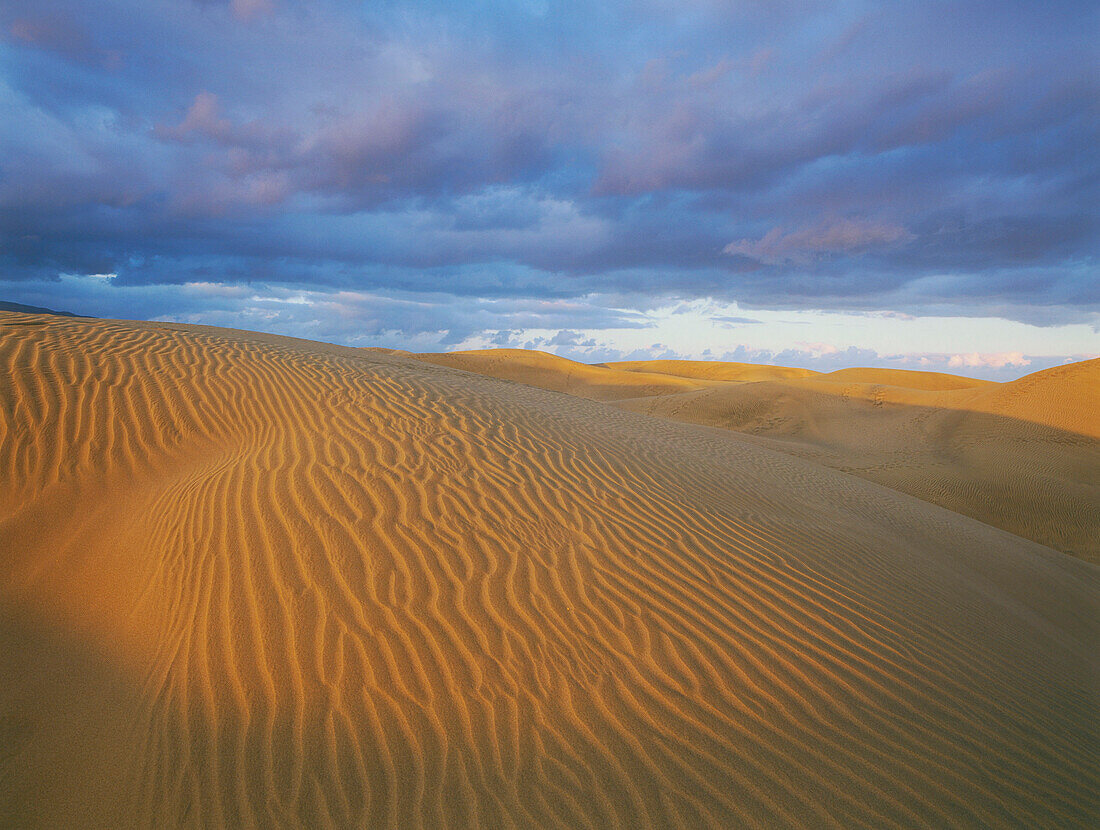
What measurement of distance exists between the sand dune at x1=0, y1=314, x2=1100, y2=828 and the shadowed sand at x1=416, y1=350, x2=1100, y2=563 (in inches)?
256

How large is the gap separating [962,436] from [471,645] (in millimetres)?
18146

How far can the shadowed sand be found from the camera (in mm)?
12242

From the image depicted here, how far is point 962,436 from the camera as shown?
16.4 meters

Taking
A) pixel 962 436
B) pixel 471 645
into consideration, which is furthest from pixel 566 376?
pixel 471 645

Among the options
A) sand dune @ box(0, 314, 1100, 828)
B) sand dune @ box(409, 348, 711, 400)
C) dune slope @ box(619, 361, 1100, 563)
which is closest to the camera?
sand dune @ box(0, 314, 1100, 828)

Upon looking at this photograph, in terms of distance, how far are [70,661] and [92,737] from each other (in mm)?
790

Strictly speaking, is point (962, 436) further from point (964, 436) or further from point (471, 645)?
point (471, 645)

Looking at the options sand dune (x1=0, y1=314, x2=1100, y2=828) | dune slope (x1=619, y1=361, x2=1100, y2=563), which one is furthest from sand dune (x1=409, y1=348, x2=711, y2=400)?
sand dune (x1=0, y1=314, x2=1100, y2=828)

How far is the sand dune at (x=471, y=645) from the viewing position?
9.29 feet

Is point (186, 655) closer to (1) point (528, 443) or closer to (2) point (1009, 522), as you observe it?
(1) point (528, 443)

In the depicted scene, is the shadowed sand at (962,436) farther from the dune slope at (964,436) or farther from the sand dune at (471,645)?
the sand dune at (471,645)

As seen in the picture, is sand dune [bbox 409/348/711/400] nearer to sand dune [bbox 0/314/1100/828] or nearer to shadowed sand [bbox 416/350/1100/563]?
shadowed sand [bbox 416/350/1100/563]

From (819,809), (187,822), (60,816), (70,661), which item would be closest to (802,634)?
(819,809)

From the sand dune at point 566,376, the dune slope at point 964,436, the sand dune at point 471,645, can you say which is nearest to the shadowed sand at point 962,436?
the dune slope at point 964,436
